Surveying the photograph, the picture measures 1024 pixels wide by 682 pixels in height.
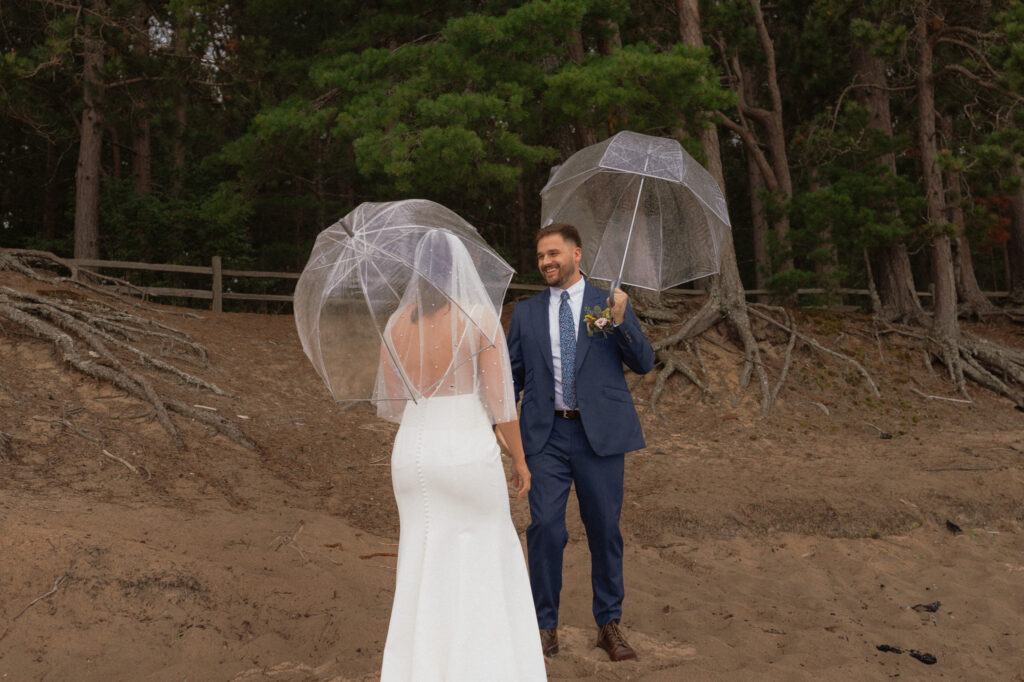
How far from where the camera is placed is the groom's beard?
13.0 feet

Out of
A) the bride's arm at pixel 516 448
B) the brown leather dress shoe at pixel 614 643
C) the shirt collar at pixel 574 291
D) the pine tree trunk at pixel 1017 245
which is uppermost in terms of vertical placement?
the pine tree trunk at pixel 1017 245

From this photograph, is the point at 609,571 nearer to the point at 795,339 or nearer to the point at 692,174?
the point at 692,174

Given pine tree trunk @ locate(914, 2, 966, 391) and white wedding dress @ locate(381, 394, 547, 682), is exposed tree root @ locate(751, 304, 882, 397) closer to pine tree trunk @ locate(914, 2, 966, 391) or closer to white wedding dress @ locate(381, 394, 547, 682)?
pine tree trunk @ locate(914, 2, 966, 391)

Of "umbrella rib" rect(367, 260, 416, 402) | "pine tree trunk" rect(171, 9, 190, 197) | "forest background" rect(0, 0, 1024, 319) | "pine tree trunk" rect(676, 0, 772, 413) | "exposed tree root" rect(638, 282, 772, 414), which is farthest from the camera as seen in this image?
"pine tree trunk" rect(171, 9, 190, 197)

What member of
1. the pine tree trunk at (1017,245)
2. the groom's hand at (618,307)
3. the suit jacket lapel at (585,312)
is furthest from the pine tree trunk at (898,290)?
the groom's hand at (618,307)

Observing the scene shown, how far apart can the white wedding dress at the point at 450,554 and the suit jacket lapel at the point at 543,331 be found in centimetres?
95

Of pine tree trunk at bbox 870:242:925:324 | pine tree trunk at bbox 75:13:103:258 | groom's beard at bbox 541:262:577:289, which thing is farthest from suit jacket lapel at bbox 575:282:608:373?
pine tree trunk at bbox 75:13:103:258

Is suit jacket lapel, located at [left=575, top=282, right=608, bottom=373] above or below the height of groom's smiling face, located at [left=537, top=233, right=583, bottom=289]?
below

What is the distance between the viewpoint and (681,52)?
9.27m

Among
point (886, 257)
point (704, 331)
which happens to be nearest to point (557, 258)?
point (704, 331)

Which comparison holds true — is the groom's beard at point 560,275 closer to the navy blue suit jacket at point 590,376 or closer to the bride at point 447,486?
the navy blue suit jacket at point 590,376

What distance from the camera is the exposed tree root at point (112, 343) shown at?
279 inches

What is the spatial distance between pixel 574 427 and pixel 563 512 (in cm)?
40

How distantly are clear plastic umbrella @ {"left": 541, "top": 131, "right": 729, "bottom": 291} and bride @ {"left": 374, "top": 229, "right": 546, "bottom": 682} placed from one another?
1717 mm
